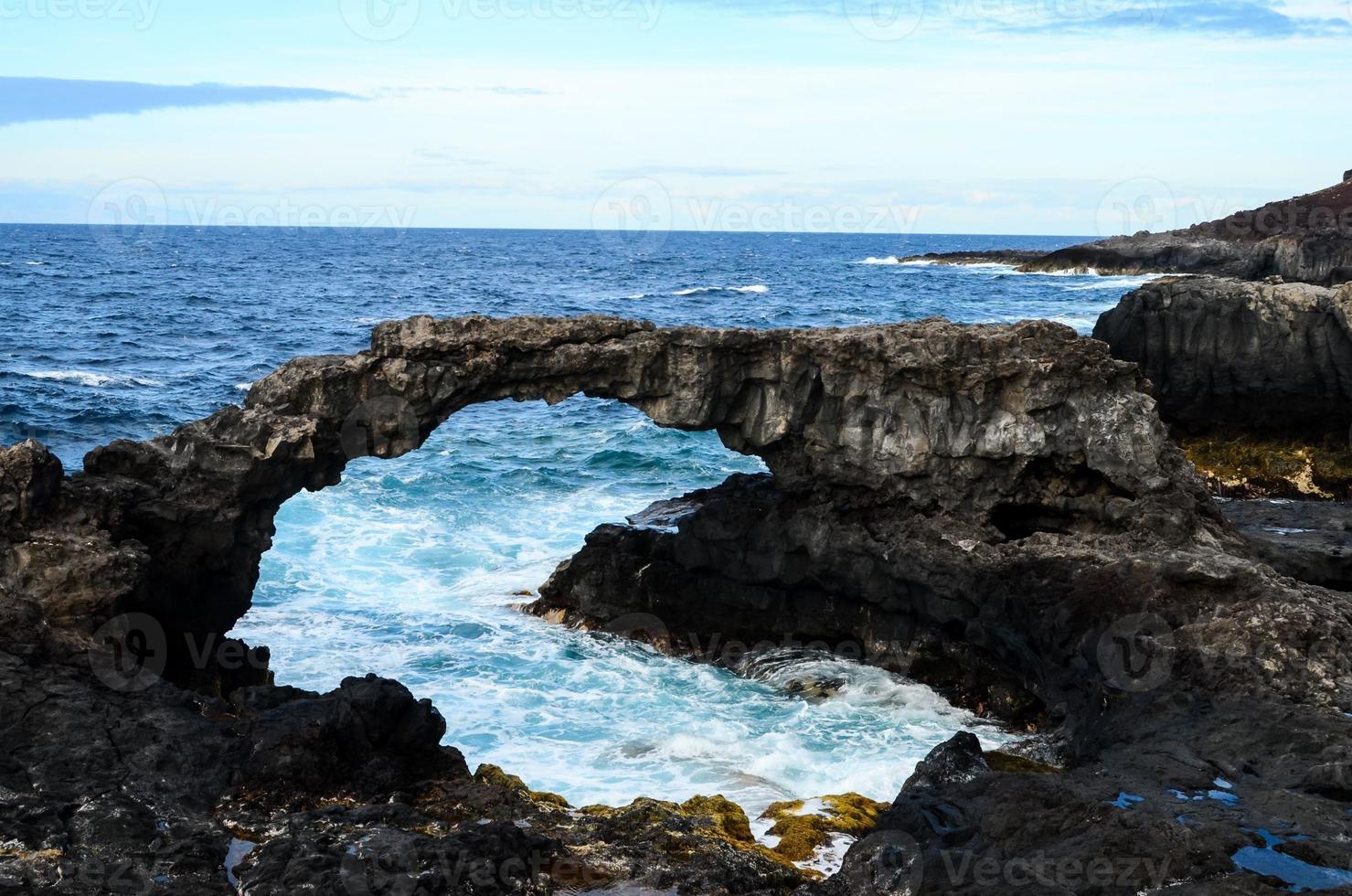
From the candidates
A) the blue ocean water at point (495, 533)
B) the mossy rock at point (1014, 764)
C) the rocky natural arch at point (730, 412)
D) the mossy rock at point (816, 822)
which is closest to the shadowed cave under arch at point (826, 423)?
the rocky natural arch at point (730, 412)

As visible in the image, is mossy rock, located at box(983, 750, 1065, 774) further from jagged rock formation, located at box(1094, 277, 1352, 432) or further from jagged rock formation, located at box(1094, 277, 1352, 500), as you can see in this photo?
jagged rock formation, located at box(1094, 277, 1352, 432)

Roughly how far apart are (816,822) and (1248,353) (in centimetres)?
2213

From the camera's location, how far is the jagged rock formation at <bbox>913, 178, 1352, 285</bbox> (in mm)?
69938

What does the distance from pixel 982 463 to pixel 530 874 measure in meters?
11.3

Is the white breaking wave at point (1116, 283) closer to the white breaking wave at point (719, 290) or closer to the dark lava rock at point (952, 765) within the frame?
the white breaking wave at point (719, 290)

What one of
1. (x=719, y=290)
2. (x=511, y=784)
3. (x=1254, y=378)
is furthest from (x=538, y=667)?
(x=719, y=290)

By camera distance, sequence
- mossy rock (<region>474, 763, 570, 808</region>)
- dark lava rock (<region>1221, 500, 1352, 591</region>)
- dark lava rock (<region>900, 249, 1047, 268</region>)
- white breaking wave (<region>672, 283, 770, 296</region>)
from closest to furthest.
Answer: mossy rock (<region>474, 763, 570, 808</region>) < dark lava rock (<region>1221, 500, 1352, 591</region>) < white breaking wave (<region>672, 283, 770, 296</region>) < dark lava rock (<region>900, 249, 1047, 268</region>)

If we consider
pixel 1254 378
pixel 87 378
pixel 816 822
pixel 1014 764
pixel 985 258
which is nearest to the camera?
pixel 816 822

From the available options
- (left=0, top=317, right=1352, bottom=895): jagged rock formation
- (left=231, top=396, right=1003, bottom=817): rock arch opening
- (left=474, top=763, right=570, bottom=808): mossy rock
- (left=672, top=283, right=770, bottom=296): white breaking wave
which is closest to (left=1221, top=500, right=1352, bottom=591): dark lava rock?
(left=0, top=317, right=1352, bottom=895): jagged rock formation

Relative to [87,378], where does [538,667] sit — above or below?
below

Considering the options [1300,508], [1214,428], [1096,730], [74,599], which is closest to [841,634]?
[1096,730]

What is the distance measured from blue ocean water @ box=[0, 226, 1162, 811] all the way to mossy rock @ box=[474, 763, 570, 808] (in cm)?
166

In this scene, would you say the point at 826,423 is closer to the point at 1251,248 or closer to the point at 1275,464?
the point at 1275,464

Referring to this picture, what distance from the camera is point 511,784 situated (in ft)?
50.0
